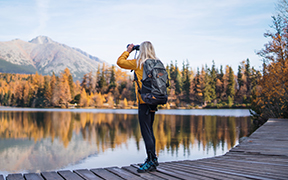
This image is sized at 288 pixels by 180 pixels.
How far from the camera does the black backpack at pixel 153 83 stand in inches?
138

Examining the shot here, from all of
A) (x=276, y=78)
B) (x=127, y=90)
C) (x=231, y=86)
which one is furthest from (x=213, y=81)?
(x=276, y=78)

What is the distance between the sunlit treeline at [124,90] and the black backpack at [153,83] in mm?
59837

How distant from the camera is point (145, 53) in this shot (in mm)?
3652

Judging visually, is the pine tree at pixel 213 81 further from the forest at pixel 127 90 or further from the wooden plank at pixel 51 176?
the wooden plank at pixel 51 176

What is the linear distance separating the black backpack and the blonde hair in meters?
0.07

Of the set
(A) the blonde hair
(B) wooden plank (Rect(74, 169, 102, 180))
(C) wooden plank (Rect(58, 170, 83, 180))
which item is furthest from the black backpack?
(C) wooden plank (Rect(58, 170, 83, 180))

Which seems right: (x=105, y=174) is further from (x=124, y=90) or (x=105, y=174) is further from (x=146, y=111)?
(x=124, y=90)

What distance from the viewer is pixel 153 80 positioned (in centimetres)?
355

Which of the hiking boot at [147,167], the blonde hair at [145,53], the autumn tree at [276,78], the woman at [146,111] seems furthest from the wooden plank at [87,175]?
the autumn tree at [276,78]

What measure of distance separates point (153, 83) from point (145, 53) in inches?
15.9

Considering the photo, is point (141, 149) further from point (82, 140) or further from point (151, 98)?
→ point (151, 98)

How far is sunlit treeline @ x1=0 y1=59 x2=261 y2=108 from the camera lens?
6569 centimetres

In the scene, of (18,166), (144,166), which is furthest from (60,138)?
(144,166)

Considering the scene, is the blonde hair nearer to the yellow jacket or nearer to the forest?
the yellow jacket
